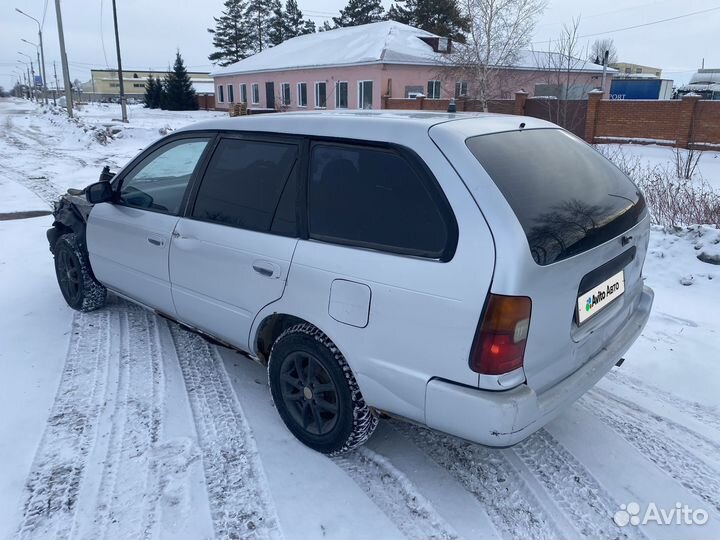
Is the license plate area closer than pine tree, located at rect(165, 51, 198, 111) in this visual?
Yes

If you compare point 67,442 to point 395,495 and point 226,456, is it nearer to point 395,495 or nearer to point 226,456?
point 226,456

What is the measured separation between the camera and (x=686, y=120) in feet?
58.9

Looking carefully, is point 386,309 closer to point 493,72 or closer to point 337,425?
point 337,425

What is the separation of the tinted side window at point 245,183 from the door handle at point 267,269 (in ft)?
0.65

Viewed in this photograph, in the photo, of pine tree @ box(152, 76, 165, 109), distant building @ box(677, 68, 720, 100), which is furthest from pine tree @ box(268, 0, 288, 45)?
distant building @ box(677, 68, 720, 100)

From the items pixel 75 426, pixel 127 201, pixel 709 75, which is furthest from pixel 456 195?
pixel 709 75

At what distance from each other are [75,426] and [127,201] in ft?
5.54

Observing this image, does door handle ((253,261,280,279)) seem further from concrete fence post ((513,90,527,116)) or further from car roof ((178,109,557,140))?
concrete fence post ((513,90,527,116))

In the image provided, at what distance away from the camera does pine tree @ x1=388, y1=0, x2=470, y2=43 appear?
140 ft

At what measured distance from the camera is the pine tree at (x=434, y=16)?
42719mm

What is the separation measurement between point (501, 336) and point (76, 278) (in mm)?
3974

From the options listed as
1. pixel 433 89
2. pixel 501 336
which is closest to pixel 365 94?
pixel 433 89

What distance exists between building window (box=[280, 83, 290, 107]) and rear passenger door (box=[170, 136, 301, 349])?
35337 millimetres

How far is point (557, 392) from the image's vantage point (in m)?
2.38
